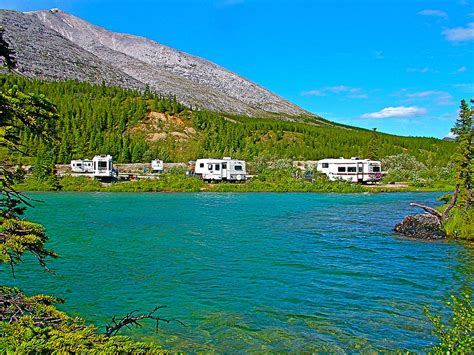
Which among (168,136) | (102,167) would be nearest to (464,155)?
(102,167)

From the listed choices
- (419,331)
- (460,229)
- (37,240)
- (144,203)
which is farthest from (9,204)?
(144,203)

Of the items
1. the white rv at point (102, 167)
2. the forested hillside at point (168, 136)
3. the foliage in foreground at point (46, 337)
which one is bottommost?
the foliage in foreground at point (46, 337)

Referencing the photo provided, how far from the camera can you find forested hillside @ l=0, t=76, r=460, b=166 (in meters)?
69.9

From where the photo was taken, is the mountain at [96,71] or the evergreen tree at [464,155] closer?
the evergreen tree at [464,155]

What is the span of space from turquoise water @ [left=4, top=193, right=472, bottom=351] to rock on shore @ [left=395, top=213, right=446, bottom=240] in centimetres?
92

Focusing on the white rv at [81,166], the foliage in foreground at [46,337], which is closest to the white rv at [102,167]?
the white rv at [81,166]

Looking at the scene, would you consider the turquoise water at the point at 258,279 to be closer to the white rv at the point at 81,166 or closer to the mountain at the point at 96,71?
the white rv at the point at 81,166

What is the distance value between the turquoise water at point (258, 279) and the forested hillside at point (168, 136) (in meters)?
45.7

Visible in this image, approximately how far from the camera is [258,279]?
12500mm

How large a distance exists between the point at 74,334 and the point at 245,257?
11.7 meters

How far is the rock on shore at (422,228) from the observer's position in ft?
61.9

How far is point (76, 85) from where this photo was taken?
96438 millimetres

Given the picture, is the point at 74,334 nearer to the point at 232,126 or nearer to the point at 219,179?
the point at 219,179

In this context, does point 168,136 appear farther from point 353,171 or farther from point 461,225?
point 461,225
